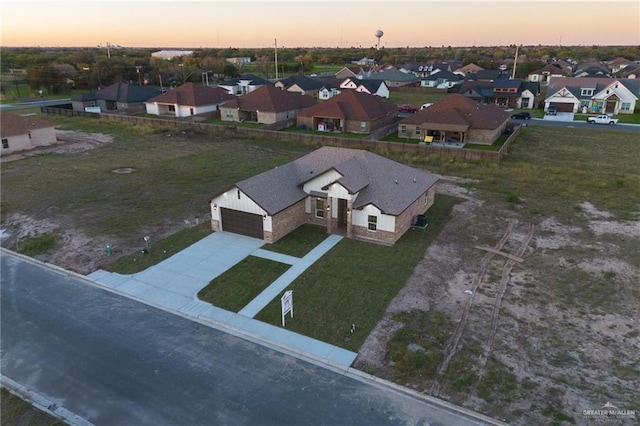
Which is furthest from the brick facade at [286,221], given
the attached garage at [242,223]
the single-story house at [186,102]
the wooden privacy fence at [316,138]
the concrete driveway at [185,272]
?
the single-story house at [186,102]

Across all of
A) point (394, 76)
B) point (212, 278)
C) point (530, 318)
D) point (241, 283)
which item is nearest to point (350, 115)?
point (212, 278)

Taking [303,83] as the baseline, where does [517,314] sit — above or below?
below

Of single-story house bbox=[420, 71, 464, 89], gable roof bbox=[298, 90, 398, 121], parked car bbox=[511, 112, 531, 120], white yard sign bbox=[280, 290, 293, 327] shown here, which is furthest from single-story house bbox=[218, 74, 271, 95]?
white yard sign bbox=[280, 290, 293, 327]

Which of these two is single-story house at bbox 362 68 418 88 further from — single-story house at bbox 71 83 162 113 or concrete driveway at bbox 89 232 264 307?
concrete driveway at bbox 89 232 264 307

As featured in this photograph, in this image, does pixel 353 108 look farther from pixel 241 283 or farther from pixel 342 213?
pixel 241 283

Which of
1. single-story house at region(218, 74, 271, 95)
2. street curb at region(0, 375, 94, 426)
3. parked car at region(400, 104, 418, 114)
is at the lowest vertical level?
street curb at region(0, 375, 94, 426)

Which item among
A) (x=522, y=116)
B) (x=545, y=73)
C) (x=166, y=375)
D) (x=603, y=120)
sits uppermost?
(x=545, y=73)
